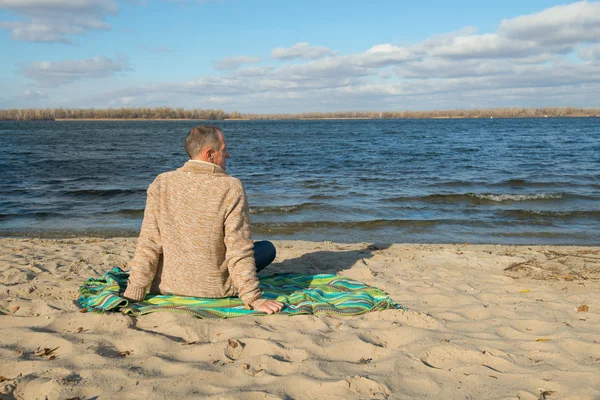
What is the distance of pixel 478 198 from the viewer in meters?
12.4

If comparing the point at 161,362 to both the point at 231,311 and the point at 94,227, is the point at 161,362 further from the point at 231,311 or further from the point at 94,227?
the point at 94,227

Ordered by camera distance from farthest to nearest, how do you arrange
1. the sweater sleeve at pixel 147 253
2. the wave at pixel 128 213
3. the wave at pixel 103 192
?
the wave at pixel 103 192 < the wave at pixel 128 213 < the sweater sleeve at pixel 147 253

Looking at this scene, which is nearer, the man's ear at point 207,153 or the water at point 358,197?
the man's ear at point 207,153

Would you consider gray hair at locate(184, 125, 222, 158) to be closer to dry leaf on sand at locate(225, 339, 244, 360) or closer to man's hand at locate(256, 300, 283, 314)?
man's hand at locate(256, 300, 283, 314)

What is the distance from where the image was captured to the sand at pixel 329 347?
2.69 metres

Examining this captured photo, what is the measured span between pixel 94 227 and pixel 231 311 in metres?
6.97

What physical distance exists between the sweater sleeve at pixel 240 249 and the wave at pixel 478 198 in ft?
28.7

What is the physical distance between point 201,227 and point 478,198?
34.0ft

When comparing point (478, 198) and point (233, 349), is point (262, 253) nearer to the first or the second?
point (233, 349)

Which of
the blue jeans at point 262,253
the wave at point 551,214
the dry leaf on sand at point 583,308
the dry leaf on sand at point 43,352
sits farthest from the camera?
the wave at point 551,214

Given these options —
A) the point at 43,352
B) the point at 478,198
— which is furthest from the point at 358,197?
the point at 43,352

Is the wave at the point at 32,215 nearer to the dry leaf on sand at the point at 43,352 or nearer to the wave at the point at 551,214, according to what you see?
the dry leaf on sand at the point at 43,352

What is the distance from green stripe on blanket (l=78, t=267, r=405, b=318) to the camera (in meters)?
3.80

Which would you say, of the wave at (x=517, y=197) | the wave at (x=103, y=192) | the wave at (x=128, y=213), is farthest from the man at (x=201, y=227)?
the wave at (x=103, y=192)
